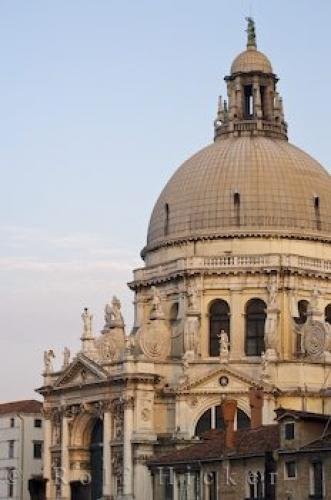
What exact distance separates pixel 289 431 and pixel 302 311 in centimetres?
2915

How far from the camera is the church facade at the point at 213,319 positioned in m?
89.1

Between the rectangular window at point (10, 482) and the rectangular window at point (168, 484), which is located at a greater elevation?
the rectangular window at point (10, 482)

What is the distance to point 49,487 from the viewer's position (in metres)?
95.0

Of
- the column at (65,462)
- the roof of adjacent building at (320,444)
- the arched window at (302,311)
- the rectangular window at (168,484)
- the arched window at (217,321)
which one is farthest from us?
the column at (65,462)

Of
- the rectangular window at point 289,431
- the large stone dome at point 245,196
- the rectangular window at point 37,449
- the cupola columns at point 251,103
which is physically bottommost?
the rectangular window at point 289,431

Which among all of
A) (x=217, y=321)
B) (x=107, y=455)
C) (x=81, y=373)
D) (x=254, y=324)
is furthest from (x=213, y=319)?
(x=107, y=455)

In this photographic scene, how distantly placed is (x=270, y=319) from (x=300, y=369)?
12.6 feet

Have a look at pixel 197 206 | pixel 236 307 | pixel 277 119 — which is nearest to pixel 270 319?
pixel 236 307

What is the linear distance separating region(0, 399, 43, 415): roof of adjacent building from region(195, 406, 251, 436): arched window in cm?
2302

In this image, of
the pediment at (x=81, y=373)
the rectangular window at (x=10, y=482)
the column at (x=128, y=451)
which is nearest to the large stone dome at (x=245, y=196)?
the pediment at (x=81, y=373)

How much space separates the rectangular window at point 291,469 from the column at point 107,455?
26413mm

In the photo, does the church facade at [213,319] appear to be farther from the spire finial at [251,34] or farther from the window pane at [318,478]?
the window pane at [318,478]

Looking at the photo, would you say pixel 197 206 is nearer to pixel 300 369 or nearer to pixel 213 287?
pixel 213 287

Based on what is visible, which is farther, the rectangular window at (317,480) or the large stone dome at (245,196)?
the large stone dome at (245,196)
